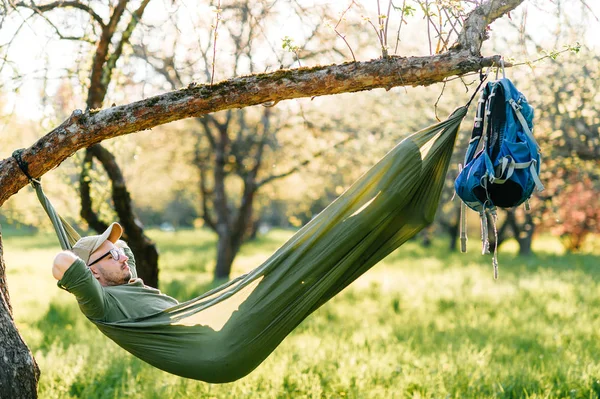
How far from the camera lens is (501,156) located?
246 cm

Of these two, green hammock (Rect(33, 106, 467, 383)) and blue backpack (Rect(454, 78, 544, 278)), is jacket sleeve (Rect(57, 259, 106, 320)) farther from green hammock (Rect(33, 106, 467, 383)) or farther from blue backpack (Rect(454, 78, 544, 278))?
blue backpack (Rect(454, 78, 544, 278))

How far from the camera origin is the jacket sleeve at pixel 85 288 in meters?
2.45

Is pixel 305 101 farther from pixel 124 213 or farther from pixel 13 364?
pixel 13 364

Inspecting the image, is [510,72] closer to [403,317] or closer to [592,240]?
[403,317]

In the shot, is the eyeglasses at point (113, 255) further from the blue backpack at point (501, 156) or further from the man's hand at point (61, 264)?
the blue backpack at point (501, 156)

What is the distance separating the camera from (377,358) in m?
4.58

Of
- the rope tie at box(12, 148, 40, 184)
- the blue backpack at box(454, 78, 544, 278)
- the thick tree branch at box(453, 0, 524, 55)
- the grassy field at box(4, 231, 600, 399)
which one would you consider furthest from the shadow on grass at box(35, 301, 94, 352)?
the thick tree branch at box(453, 0, 524, 55)

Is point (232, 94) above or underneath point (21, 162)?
above

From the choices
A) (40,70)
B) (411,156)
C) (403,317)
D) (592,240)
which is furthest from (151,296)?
(592,240)

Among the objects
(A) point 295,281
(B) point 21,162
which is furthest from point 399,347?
(B) point 21,162

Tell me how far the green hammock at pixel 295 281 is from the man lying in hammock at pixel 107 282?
0.08 m

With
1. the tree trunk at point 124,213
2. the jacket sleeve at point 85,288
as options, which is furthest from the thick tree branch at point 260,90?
the tree trunk at point 124,213

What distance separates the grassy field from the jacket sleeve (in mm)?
1337

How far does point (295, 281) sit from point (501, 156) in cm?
96
